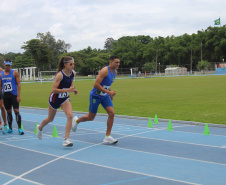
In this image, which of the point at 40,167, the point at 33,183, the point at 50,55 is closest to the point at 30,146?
the point at 40,167

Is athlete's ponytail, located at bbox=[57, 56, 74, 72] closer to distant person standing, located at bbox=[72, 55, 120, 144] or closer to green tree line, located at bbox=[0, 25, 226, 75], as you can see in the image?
distant person standing, located at bbox=[72, 55, 120, 144]

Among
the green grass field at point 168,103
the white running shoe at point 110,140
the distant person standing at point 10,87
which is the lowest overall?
the green grass field at point 168,103

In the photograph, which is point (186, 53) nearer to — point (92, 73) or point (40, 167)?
point (92, 73)

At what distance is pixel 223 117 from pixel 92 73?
95.7 m

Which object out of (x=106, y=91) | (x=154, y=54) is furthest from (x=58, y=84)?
(x=154, y=54)

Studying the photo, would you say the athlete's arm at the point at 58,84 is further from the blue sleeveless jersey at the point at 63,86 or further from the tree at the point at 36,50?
the tree at the point at 36,50

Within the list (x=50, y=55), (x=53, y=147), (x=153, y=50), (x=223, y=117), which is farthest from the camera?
(x=153, y=50)

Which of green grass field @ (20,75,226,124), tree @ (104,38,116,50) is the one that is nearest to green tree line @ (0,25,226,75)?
tree @ (104,38,116,50)

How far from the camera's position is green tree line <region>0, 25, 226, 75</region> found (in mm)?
100500

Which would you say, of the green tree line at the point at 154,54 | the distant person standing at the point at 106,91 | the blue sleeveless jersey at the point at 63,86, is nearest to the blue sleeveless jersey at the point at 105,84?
the distant person standing at the point at 106,91

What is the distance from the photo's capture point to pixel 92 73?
10681 centimetres

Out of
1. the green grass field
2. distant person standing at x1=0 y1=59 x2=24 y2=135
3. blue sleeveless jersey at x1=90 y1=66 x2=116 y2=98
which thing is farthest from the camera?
the green grass field

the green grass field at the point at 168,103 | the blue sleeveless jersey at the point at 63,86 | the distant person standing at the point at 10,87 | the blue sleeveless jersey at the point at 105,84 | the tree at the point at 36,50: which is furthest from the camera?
the tree at the point at 36,50

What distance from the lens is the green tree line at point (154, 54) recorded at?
330ft
